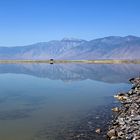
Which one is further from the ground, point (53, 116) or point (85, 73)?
point (85, 73)

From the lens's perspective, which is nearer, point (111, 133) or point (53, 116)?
point (111, 133)

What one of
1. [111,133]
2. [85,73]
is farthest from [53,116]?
[85,73]

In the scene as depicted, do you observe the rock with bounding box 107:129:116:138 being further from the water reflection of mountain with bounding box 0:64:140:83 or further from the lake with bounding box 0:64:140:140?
the water reflection of mountain with bounding box 0:64:140:83

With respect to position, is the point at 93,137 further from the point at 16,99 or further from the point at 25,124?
the point at 16,99

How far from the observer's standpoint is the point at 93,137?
2161cm

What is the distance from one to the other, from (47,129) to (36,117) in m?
4.50

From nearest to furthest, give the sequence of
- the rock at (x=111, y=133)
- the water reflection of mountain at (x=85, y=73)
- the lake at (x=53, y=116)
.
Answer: the rock at (x=111, y=133) → the lake at (x=53, y=116) → the water reflection of mountain at (x=85, y=73)

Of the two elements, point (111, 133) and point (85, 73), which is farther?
point (85, 73)

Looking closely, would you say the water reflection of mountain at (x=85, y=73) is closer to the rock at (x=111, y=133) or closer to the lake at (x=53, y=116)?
the lake at (x=53, y=116)

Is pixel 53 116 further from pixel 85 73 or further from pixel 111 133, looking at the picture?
pixel 85 73

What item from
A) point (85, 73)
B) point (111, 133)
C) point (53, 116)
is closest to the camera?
point (111, 133)

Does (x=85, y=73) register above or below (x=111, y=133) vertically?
above

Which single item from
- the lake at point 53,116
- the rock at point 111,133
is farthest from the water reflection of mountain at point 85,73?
the rock at point 111,133

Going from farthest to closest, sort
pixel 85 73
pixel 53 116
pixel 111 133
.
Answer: pixel 85 73, pixel 53 116, pixel 111 133
